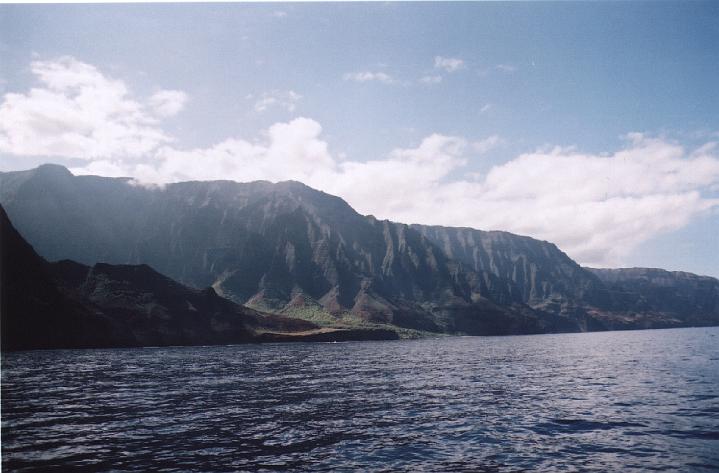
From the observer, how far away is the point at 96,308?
15750 cm

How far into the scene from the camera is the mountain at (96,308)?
12138cm

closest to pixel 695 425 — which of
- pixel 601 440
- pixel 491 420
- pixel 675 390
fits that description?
pixel 601 440

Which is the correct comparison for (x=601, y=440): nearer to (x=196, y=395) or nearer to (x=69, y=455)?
(x=69, y=455)

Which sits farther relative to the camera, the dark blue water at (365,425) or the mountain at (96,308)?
the mountain at (96,308)

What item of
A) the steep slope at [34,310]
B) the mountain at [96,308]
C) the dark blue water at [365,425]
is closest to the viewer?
the dark blue water at [365,425]

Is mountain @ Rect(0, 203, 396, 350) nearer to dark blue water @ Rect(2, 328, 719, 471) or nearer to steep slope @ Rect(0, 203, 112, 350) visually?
steep slope @ Rect(0, 203, 112, 350)

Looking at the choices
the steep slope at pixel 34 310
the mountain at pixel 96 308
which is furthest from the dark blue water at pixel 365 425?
the mountain at pixel 96 308

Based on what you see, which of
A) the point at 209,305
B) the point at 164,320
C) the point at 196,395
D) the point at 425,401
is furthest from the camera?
the point at 209,305

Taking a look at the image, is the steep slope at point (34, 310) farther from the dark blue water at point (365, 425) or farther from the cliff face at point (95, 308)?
the dark blue water at point (365, 425)

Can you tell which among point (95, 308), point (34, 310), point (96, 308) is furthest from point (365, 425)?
point (96, 308)

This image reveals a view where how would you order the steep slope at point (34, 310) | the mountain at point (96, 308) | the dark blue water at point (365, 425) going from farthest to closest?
1. the mountain at point (96, 308)
2. the steep slope at point (34, 310)
3. the dark blue water at point (365, 425)

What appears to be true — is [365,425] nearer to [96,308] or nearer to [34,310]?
[34,310]

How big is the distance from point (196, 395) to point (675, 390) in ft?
139

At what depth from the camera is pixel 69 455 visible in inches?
832
